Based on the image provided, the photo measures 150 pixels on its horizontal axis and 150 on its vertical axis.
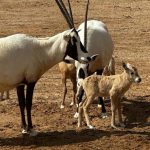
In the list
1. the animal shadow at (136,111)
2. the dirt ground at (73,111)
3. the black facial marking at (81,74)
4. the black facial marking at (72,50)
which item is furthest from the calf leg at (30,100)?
the animal shadow at (136,111)

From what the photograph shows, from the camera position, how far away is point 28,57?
10.0 meters

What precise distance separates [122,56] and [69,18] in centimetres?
810

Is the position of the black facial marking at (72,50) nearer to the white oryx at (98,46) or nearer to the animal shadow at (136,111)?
the white oryx at (98,46)

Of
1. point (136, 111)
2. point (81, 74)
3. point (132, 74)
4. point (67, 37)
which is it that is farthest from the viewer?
point (136, 111)

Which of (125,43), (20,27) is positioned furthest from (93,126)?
(20,27)

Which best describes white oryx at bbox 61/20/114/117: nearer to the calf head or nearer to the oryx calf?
the oryx calf

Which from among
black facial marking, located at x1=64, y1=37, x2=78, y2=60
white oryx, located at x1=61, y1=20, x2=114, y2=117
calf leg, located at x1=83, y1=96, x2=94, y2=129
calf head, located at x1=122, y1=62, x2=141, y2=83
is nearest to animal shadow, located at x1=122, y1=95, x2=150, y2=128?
white oryx, located at x1=61, y1=20, x2=114, y2=117

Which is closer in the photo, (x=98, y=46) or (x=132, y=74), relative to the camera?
(x=132, y=74)

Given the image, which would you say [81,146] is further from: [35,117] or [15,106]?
[15,106]

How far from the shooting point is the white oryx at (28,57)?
9887mm

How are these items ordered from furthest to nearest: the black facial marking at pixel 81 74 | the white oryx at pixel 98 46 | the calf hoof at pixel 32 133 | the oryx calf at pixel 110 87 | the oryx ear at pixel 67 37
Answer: the white oryx at pixel 98 46, the black facial marking at pixel 81 74, the oryx calf at pixel 110 87, the calf hoof at pixel 32 133, the oryx ear at pixel 67 37

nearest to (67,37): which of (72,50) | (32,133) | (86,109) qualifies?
(72,50)

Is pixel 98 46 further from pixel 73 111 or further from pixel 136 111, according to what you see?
pixel 136 111

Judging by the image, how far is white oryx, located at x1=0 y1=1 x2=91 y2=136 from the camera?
989cm
